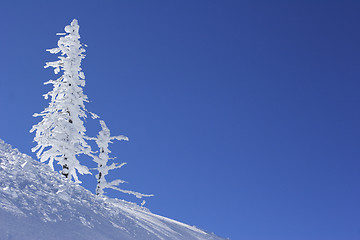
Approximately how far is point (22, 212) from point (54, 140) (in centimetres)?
1611

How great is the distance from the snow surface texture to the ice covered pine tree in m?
11.2

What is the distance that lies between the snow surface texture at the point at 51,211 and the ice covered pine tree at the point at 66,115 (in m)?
11.2

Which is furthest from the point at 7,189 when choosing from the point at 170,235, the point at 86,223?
the point at 170,235

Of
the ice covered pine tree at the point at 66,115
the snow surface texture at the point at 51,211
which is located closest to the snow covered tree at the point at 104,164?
the ice covered pine tree at the point at 66,115

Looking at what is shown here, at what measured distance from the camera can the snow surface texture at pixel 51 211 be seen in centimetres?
953

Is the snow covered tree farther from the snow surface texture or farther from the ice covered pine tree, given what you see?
the snow surface texture

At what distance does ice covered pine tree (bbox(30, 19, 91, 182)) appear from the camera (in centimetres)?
2562

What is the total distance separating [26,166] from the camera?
13.2 meters

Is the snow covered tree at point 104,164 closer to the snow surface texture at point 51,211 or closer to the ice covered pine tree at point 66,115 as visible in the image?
the ice covered pine tree at point 66,115

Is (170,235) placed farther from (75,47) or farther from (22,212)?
(75,47)

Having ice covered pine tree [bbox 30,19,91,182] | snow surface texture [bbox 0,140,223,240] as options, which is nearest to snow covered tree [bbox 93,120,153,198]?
ice covered pine tree [bbox 30,19,91,182]

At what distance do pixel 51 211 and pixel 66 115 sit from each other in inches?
633

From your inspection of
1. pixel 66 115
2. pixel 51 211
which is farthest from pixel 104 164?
pixel 51 211

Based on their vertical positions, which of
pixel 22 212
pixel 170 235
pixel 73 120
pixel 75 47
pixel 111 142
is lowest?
pixel 22 212
